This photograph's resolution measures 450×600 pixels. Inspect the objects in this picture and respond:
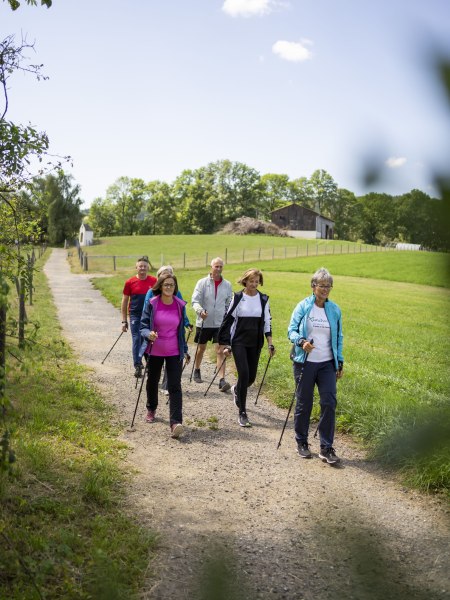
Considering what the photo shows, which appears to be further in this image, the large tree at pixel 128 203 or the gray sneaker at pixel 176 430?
the large tree at pixel 128 203

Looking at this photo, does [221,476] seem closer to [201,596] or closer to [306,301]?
[306,301]

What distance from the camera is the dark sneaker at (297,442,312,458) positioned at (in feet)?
22.5

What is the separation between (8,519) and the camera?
4770 millimetres

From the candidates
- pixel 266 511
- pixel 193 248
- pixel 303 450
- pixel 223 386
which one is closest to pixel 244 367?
pixel 303 450

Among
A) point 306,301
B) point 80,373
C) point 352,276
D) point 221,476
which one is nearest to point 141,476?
point 221,476

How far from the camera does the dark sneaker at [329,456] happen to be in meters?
6.62

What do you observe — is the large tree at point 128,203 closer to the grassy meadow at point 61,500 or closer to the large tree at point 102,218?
the large tree at point 102,218

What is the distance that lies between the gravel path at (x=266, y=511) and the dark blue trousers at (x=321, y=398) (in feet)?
1.09

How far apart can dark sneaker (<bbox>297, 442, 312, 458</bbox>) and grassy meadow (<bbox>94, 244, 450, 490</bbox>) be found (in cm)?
75

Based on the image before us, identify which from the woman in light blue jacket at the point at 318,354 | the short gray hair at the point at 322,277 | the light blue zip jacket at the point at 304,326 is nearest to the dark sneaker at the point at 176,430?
the woman in light blue jacket at the point at 318,354

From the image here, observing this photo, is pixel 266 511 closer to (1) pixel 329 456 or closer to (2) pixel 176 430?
(1) pixel 329 456

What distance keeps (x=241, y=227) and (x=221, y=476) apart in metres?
84.1

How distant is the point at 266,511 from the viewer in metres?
5.36

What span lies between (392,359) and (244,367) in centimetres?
540
